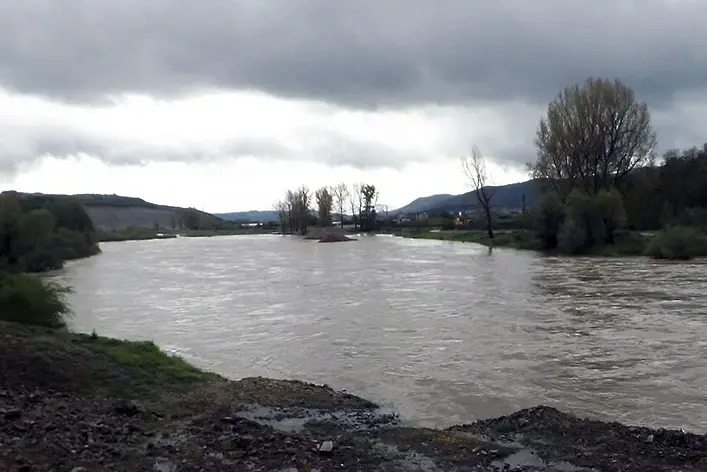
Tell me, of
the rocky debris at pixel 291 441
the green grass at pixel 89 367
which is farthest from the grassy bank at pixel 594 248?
the rocky debris at pixel 291 441

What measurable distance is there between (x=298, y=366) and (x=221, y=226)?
152849mm

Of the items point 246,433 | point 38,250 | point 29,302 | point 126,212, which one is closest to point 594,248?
point 38,250

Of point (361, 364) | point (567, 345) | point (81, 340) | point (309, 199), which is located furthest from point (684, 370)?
point (309, 199)

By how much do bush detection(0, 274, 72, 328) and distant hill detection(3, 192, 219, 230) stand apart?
435 ft

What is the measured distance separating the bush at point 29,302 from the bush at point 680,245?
112 feet

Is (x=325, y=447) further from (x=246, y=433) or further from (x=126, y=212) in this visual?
(x=126, y=212)

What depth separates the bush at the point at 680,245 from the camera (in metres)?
38.1

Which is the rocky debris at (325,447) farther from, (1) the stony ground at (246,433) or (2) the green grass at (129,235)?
(2) the green grass at (129,235)

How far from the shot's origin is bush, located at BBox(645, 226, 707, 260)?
38.1 metres

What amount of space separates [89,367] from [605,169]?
1978 inches

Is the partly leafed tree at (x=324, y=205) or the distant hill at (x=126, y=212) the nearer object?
the partly leafed tree at (x=324, y=205)

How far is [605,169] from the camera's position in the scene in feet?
175

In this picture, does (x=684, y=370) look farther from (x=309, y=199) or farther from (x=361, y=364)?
(x=309, y=199)

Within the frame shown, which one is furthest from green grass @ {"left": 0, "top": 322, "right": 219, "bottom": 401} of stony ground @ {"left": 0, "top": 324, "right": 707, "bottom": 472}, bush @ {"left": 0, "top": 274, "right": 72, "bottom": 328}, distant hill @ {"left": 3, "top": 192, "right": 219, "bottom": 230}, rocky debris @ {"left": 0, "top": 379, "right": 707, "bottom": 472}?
distant hill @ {"left": 3, "top": 192, "right": 219, "bottom": 230}
